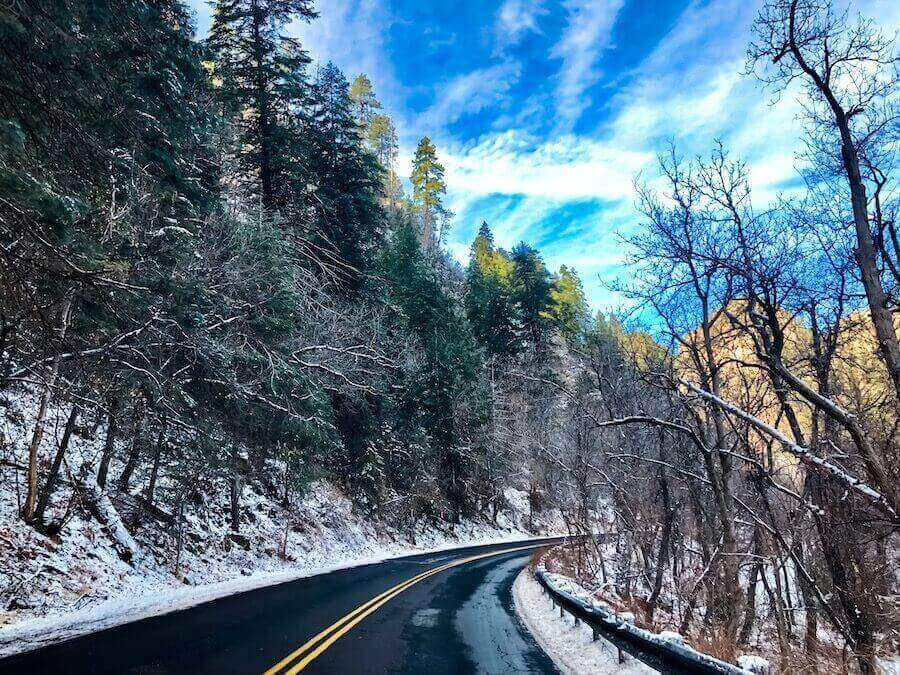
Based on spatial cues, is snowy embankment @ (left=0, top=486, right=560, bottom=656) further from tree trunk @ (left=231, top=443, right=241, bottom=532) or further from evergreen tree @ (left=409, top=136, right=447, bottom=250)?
evergreen tree @ (left=409, top=136, right=447, bottom=250)

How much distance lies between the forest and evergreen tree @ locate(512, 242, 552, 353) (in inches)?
621

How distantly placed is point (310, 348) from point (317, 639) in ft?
29.2

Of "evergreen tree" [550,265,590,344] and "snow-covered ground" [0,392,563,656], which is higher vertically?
"evergreen tree" [550,265,590,344]

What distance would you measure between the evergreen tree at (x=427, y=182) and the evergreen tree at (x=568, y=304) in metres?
17.9

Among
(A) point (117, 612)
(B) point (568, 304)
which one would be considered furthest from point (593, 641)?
(B) point (568, 304)

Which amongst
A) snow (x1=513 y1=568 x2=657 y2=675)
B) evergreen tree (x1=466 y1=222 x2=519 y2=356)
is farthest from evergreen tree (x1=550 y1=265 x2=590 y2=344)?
snow (x1=513 y1=568 x2=657 y2=675)

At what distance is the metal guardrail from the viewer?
A: 396cm

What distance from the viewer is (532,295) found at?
44.4 metres

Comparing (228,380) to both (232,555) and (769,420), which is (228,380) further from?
(769,420)

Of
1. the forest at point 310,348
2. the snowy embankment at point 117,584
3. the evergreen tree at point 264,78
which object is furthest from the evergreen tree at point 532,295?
the snowy embankment at point 117,584

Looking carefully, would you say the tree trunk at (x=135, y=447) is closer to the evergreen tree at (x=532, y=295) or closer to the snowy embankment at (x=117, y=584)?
the snowy embankment at (x=117, y=584)

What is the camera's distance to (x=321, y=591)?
11250 millimetres

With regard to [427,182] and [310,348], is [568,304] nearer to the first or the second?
[427,182]

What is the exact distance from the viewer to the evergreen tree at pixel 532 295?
43.4 meters
